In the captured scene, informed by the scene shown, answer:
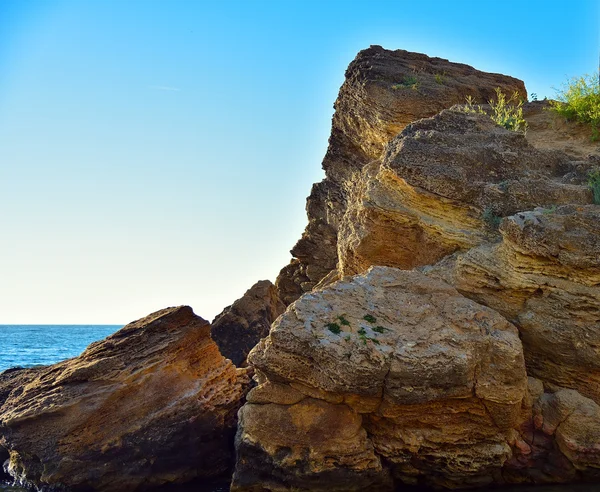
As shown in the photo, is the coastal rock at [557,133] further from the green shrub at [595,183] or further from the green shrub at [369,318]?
the green shrub at [369,318]

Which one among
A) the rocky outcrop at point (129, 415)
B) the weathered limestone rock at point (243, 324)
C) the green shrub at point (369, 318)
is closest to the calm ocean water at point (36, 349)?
the weathered limestone rock at point (243, 324)

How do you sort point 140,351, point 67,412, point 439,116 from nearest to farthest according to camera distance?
point 67,412
point 140,351
point 439,116

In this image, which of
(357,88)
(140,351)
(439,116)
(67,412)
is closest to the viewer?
(67,412)

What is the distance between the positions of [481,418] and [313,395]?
3169 mm

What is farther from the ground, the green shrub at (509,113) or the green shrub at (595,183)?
the green shrub at (509,113)

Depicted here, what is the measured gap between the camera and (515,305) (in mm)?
13031

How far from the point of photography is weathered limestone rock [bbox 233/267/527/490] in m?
11.2

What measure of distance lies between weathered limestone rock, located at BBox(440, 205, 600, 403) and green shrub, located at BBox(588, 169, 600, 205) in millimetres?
1187

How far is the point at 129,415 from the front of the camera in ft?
43.1

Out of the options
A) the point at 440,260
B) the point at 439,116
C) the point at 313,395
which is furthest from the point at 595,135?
the point at 313,395

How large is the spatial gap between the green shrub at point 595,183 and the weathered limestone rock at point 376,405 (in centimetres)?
434

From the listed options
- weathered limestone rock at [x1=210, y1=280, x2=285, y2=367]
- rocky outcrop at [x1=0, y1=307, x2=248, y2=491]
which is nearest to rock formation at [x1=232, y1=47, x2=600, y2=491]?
rocky outcrop at [x1=0, y1=307, x2=248, y2=491]

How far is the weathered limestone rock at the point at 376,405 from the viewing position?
36.8 ft

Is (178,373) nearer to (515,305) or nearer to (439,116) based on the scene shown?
(515,305)
